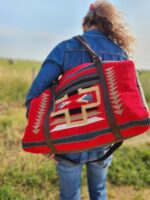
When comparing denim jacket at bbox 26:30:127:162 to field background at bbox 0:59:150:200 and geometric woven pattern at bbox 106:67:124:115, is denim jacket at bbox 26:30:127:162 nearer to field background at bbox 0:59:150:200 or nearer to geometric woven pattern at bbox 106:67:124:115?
geometric woven pattern at bbox 106:67:124:115

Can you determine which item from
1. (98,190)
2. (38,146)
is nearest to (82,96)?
(38,146)

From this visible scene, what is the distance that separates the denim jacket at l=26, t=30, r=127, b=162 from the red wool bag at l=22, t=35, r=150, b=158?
64 millimetres

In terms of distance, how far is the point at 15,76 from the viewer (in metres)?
14.5

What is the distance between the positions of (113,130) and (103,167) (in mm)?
663

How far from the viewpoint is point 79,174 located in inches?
128

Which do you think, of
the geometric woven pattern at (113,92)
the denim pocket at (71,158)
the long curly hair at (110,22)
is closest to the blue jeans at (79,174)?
the denim pocket at (71,158)

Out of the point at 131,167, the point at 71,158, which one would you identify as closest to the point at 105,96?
the point at 71,158

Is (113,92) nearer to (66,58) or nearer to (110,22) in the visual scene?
(66,58)

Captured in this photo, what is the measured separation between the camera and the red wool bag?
269 centimetres

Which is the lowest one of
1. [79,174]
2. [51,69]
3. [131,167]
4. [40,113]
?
[131,167]

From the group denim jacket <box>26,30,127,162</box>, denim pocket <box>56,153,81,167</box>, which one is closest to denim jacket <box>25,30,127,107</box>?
denim jacket <box>26,30,127,162</box>

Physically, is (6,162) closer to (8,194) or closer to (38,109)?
(8,194)

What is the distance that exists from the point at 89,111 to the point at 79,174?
2.13 ft

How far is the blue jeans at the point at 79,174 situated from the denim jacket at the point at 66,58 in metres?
0.03
